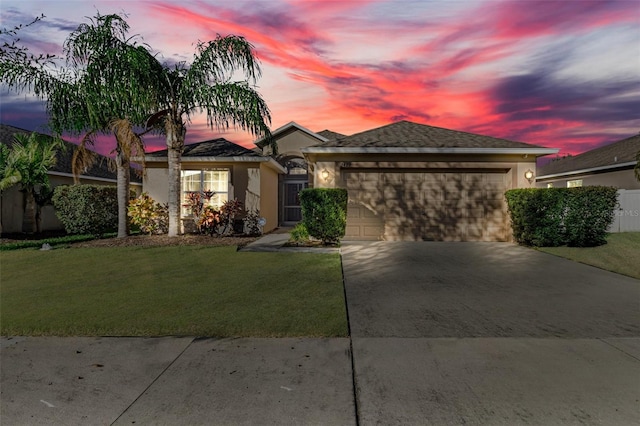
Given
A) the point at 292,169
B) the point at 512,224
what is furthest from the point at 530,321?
Answer: the point at 292,169

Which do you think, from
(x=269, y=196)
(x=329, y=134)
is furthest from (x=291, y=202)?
(x=329, y=134)

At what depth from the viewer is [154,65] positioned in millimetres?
11758

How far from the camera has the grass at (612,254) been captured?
27.2 feet

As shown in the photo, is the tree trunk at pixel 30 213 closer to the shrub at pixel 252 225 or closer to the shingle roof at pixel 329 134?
the shrub at pixel 252 225

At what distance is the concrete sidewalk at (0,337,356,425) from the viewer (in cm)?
252

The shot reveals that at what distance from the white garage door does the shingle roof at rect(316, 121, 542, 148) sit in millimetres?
984

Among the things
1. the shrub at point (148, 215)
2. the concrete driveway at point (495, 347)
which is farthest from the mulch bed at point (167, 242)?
the concrete driveway at point (495, 347)

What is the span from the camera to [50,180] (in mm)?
16828

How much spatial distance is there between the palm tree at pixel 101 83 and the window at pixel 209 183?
238cm

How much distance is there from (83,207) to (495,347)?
595 inches

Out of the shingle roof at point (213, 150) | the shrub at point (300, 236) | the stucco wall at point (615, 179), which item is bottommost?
the shrub at point (300, 236)

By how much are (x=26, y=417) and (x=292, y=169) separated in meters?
18.0

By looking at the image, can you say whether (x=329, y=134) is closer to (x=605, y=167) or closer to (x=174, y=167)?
(x=174, y=167)

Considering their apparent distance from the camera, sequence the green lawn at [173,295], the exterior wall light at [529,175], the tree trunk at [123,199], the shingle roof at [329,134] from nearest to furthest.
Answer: the green lawn at [173,295] < the exterior wall light at [529,175] < the tree trunk at [123,199] < the shingle roof at [329,134]
